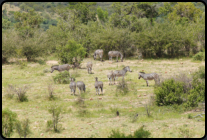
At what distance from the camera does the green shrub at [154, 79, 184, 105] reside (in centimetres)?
1421

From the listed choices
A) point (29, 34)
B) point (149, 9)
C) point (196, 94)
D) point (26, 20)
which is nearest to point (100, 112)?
point (196, 94)

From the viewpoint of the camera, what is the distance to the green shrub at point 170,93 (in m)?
14.2

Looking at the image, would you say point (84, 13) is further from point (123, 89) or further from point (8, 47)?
point (123, 89)

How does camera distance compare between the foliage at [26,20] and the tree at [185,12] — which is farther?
the tree at [185,12]

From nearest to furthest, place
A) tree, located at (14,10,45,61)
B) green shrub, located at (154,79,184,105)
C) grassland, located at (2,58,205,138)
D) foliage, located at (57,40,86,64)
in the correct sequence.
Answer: grassland, located at (2,58,205,138)
green shrub, located at (154,79,184,105)
foliage, located at (57,40,86,64)
tree, located at (14,10,45,61)

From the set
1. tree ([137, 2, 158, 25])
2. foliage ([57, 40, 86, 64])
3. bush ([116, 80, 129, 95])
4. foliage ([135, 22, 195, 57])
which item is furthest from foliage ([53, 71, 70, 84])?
tree ([137, 2, 158, 25])

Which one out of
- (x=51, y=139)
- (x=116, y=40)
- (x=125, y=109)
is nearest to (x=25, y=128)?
(x=51, y=139)

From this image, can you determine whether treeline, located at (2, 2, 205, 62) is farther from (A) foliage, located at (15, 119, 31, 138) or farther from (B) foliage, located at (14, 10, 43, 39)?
(A) foliage, located at (15, 119, 31, 138)

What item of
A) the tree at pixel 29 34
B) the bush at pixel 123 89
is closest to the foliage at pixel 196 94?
the bush at pixel 123 89

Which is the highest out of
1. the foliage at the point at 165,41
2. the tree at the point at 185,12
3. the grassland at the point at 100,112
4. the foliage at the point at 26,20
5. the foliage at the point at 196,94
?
the tree at the point at 185,12

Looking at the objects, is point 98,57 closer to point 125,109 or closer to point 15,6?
point 125,109

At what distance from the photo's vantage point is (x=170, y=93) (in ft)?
46.6

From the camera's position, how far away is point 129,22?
1532 inches

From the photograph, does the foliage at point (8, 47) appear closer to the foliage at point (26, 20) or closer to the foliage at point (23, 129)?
the foliage at point (26, 20)
